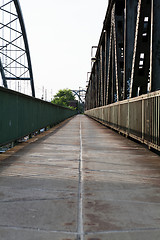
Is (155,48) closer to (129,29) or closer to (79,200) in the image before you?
(79,200)

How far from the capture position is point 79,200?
3.32 meters

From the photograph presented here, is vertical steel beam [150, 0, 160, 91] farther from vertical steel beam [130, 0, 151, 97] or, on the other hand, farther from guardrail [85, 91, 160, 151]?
vertical steel beam [130, 0, 151, 97]

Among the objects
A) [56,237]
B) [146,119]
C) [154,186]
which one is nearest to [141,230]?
[56,237]

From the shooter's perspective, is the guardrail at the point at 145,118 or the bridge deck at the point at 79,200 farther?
the guardrail at the point at 145,118

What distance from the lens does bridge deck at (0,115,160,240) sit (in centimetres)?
249

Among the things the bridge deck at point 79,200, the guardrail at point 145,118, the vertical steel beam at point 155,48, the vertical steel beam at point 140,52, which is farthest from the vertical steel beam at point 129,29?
the bridge deck at point 79,200

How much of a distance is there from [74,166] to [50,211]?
2.36 metres

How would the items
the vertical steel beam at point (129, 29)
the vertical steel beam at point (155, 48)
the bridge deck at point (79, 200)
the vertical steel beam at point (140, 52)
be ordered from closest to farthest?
the bridge deck at point (79, 200), the vertical steel beam at point (155, 48), the vertical steel beam at point (140, 52), the vertical steel beam at point (129, 29)

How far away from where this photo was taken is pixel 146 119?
7.45 meters

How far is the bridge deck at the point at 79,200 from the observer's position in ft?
8.18

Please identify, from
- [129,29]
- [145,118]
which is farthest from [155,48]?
[129,29]

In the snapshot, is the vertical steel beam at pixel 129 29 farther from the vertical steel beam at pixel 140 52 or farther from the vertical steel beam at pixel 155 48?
the vertical steel beam at pixel 155 48

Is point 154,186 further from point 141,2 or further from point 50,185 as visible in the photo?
point 141,2

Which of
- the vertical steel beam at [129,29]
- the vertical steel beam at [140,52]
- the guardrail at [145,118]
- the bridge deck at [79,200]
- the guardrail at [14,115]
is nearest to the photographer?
the bridge deck at [79,200]
